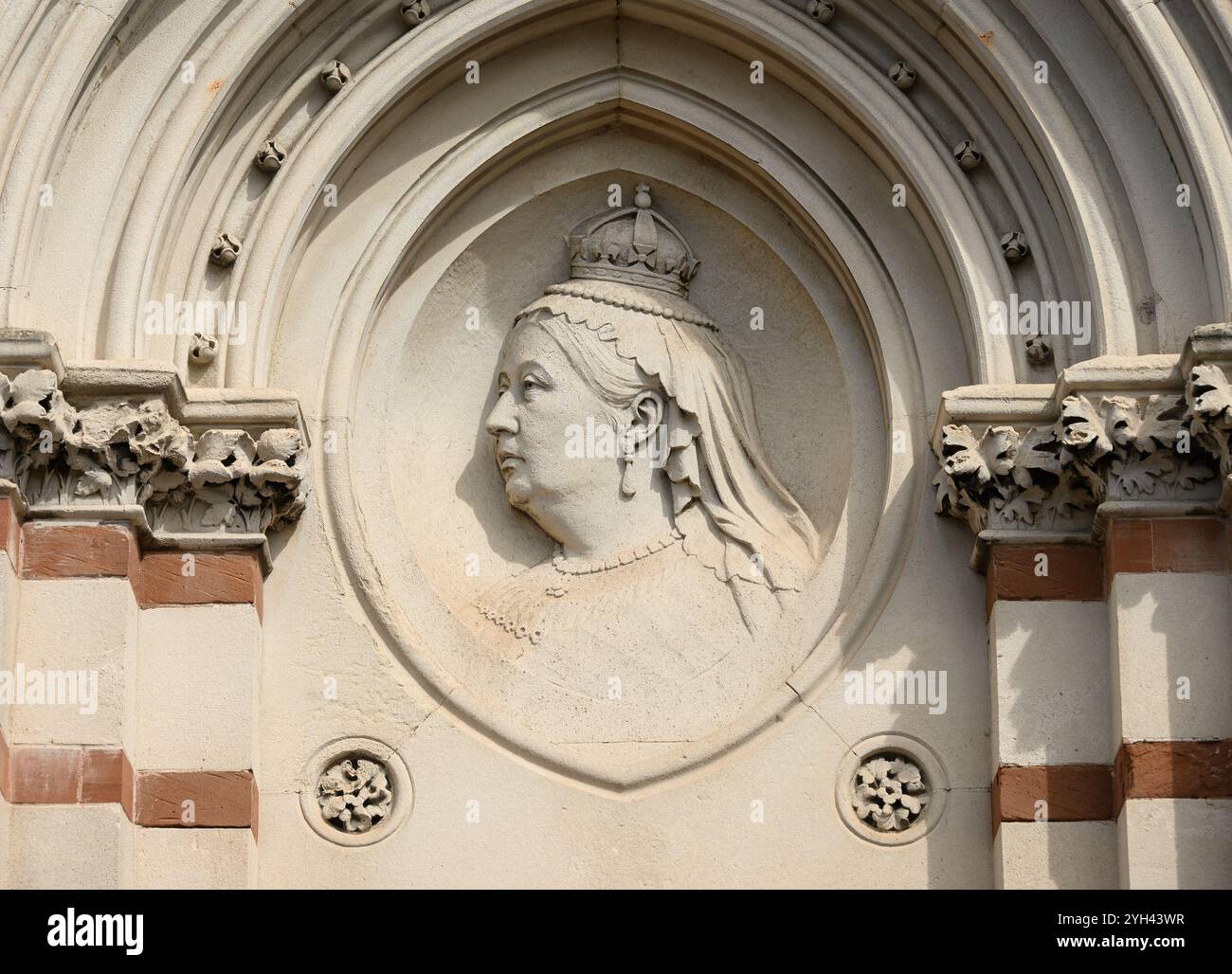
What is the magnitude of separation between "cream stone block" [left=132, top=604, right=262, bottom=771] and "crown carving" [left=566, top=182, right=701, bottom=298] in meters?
2.05

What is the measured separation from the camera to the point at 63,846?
9.16m

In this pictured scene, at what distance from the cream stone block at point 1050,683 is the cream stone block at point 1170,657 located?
0.39 ft

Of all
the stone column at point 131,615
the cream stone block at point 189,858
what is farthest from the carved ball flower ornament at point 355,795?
the cream stone block at point 189,858

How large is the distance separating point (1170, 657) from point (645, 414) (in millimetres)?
2297

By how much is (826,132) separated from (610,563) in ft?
6.16

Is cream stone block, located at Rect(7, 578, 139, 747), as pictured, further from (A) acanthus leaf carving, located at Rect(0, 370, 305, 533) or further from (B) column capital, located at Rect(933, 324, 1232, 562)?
(B) column capital, located at Rect(933, 324, 1232, 562)

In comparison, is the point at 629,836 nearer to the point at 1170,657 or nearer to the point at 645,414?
the point at 645,414

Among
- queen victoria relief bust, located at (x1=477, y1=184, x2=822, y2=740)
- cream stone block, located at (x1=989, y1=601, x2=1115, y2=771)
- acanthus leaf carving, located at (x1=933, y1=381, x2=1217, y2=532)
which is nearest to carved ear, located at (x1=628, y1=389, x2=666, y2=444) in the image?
queen victoria relief bust, located at (x1=477, y1=184, x2=822, y2=740)

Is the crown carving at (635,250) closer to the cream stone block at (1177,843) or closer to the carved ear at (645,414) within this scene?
the carved ear at (645,414)

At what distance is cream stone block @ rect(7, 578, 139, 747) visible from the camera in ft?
30.7

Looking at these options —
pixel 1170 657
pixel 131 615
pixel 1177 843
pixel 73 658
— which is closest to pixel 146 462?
pixel 131 615

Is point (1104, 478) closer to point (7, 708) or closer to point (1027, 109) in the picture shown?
point (1027, 109)

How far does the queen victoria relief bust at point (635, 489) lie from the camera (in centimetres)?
1013
